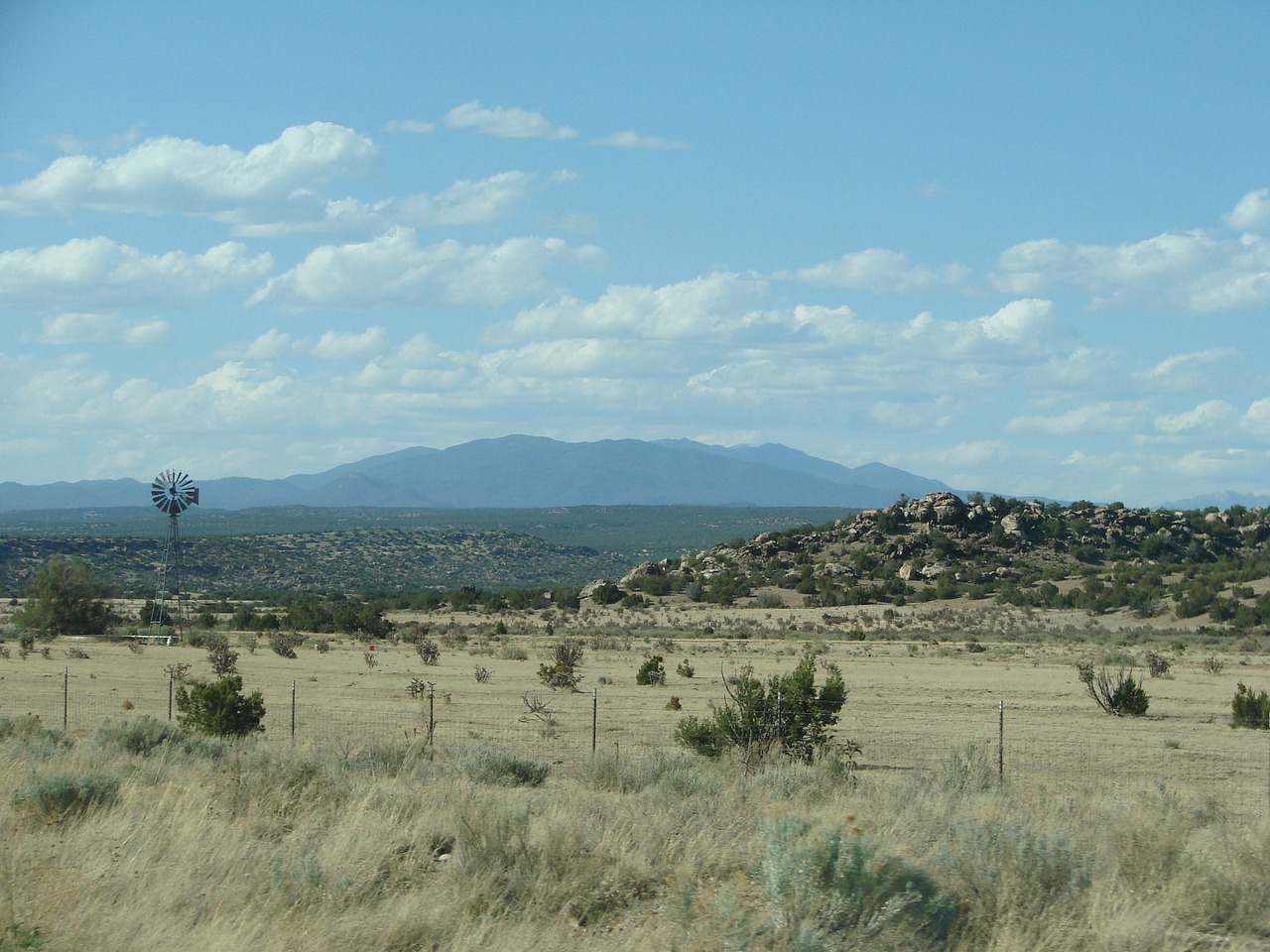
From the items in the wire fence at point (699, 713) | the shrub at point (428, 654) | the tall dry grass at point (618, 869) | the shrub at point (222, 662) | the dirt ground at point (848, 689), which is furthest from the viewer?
the shrub at point (428, 654)

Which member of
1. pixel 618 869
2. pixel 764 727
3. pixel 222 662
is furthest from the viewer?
pixel 222 662

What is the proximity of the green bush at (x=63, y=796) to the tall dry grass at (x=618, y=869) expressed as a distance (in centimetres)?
4

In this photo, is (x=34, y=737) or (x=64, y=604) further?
(x=64, y=604)

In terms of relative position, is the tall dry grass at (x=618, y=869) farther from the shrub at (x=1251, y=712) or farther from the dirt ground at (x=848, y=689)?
the shrub at (x=1251, y=712)

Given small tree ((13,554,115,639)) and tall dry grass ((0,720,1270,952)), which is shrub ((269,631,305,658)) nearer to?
small tree ((13,554,115,639))

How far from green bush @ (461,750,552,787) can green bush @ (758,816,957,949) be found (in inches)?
295

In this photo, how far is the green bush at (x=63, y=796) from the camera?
1178 centimetres

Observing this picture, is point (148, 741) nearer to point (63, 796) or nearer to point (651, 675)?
point (63, 796)

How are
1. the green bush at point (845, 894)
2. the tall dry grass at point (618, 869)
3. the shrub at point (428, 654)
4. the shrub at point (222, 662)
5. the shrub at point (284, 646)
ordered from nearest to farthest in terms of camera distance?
the green bush at point (845, 894) < the tall dry grass at point (618, 869) < the shrub at point (222, 662) < the shrub at point (428, 654) < the shrub at point (284, 646)

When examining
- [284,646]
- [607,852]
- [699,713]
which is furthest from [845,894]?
[284,646]

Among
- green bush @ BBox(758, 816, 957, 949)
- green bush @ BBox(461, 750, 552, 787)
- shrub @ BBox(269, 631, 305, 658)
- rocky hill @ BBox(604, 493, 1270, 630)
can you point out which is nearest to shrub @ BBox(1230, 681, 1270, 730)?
green bush @ BBox(461, 750, 552, 787)

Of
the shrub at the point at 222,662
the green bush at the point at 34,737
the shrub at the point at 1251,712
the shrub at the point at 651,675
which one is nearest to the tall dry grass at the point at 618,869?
the green bush at the point at 34,737

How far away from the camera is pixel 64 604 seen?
2367 inches

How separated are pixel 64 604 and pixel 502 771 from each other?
5226cm
